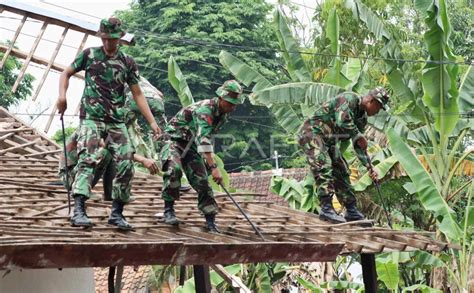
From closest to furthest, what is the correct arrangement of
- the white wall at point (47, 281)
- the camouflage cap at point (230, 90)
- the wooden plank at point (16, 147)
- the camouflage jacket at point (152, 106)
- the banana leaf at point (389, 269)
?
the camouflage cap at point (230, 90)
the white wall at point (47, 281)
the camouflage jacket at point (152, 106)
the wooden plank at point (16, 147)
the banana leaf at point (389, 269)

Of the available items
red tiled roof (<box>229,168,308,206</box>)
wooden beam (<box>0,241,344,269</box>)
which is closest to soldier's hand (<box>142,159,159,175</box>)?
wooden beam (<box>0,241,344,269</box>)

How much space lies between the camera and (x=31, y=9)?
53.2 ft

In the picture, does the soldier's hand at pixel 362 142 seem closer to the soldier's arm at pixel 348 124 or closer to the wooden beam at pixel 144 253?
the soldier's arm at pixel 348 124

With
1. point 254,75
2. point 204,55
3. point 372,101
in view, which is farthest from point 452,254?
point 204,55

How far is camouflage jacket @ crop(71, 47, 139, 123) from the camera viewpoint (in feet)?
27.6

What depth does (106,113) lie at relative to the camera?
8.41 meters

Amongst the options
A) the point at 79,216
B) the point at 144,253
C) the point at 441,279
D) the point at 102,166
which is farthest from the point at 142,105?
the point at 441,279

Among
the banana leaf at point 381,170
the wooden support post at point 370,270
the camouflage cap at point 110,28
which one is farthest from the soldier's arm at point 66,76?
the banana leaf at point 381,170

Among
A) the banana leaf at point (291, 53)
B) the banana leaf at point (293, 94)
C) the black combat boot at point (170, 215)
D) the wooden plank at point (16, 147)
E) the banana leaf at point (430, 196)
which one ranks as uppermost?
the banana leaf at point (291, 53)

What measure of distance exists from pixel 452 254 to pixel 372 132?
4.79 meters

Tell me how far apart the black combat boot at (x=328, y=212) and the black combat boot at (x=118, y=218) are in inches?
116

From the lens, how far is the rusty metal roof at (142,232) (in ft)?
23.0

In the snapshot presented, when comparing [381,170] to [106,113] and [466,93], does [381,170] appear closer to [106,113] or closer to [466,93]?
[466,93]

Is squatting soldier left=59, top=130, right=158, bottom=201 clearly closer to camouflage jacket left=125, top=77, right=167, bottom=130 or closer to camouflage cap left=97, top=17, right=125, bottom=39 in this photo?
camouflage cap left=97, top=17, right=125, bottom=39
